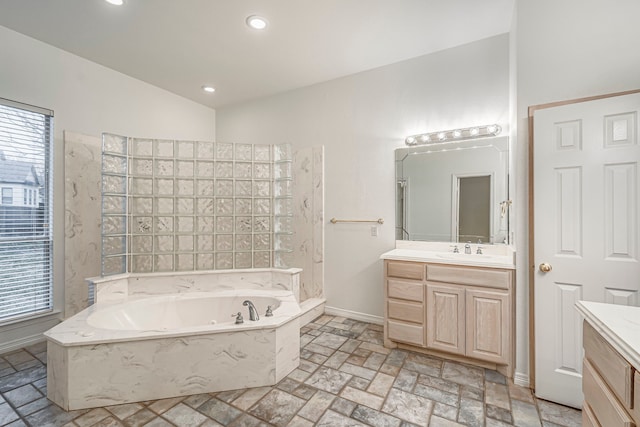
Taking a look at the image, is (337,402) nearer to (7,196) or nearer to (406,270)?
(406,270)

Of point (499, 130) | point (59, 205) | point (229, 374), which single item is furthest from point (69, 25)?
point (499, 130)

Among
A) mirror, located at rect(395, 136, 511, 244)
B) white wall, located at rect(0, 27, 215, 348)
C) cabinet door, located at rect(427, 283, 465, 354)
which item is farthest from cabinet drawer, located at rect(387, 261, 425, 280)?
white wall, located at rect(0, 27, 215, 348)

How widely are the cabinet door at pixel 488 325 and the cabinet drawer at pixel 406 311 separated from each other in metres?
0.37

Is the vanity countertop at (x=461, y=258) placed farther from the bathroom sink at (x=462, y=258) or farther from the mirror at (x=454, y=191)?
the mirror at (x=454, y=191)

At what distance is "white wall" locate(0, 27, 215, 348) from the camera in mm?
2562

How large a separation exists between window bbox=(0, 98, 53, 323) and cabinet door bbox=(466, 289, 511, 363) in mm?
3800

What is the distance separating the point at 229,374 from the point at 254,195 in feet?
5.41

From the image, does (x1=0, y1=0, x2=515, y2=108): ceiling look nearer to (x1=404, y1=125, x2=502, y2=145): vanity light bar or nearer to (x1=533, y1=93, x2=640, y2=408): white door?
(x1=404, y1=125, x2=502, y2=145): vanity light bar

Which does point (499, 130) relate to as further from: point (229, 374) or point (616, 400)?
point (229, 374)

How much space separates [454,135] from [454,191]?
52cm

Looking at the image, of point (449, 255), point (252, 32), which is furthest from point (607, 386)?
point (252, 32)

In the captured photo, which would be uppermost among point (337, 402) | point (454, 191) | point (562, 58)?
point (562, 58)

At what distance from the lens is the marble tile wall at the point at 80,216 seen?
289cm

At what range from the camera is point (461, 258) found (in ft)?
7.80
